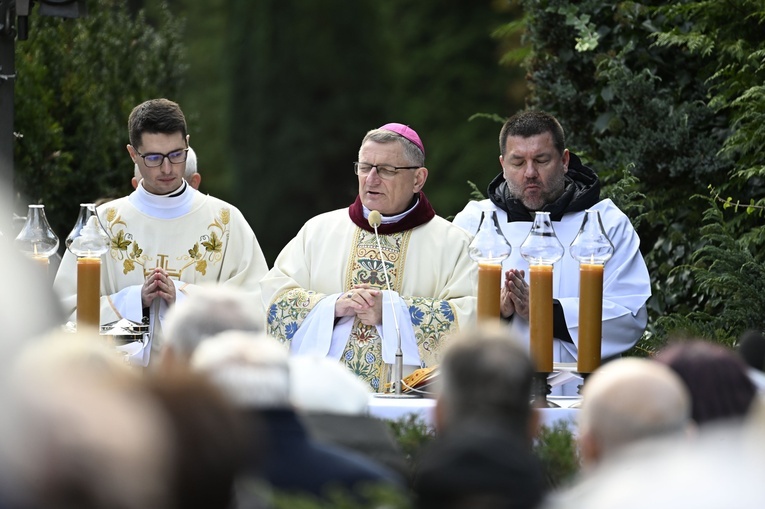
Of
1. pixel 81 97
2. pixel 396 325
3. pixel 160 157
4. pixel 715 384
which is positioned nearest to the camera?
pixel 715 384

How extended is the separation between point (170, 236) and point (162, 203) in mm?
168

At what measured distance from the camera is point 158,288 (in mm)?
6020

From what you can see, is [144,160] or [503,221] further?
[503,221]

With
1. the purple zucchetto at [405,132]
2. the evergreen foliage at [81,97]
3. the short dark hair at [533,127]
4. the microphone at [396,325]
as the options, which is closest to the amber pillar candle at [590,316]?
the microphone at [396,325]

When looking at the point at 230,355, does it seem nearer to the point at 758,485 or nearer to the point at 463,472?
the point at 463,472

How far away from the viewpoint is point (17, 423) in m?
2.62

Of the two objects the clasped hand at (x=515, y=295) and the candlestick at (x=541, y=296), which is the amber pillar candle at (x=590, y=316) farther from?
the clasped hand at (x=515, y=295)

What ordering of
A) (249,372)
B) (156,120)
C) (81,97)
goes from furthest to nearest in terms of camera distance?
(81,97)
(156,120)
(249,372)

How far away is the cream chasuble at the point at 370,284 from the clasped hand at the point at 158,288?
1.71 feet

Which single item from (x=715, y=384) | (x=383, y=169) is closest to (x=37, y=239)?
(x=383, y=169)

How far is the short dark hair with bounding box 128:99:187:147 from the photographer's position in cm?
640

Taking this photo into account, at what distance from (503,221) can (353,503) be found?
4.10 meters

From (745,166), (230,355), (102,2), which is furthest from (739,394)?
(102,2)

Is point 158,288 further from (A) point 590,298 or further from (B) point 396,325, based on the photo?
(A) point 590,298
